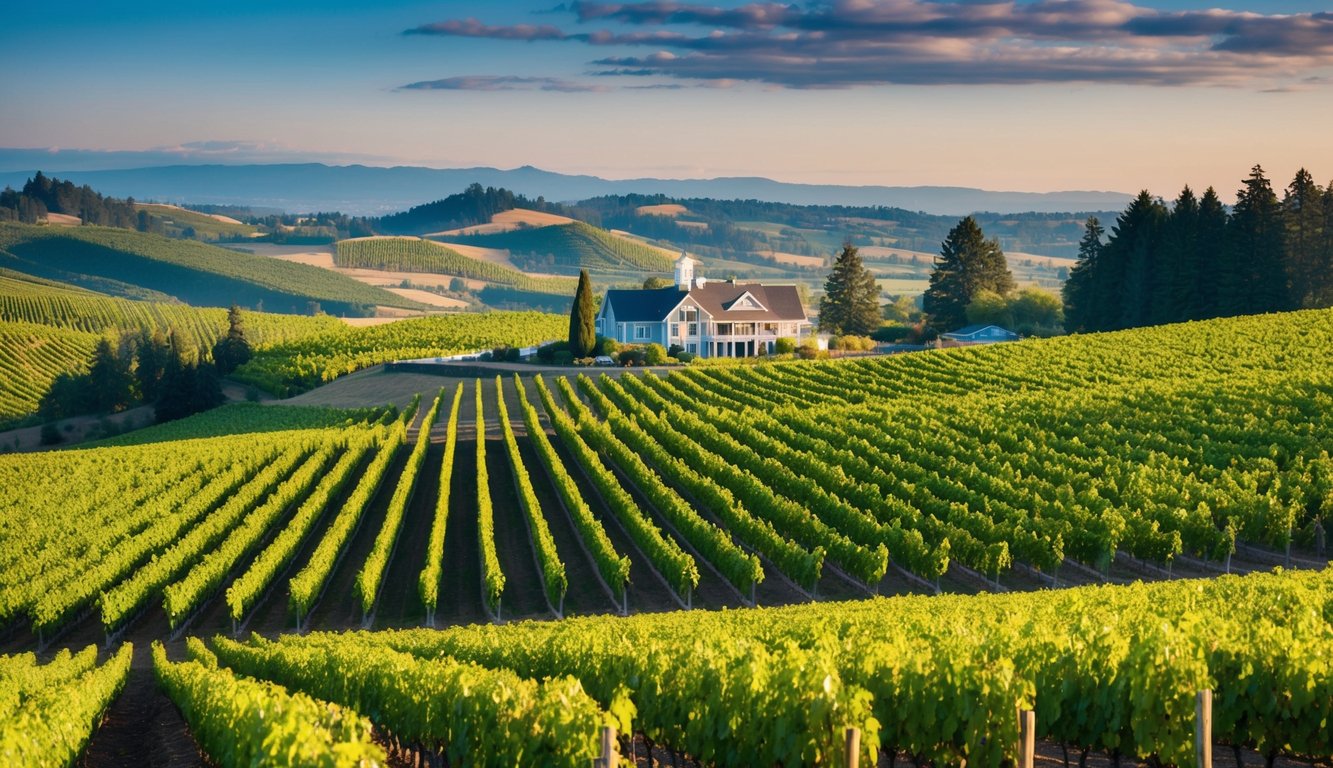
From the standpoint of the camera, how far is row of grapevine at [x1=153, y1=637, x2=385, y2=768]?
11.5 m

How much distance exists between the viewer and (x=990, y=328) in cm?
10738

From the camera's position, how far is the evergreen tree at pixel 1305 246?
3401 inches

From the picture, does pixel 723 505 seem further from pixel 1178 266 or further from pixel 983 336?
pixel 983 336

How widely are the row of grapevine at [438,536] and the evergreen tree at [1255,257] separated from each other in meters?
52.7

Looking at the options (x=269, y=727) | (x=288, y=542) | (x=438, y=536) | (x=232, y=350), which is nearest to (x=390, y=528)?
(x=438, y=536)

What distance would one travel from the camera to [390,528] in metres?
42.2

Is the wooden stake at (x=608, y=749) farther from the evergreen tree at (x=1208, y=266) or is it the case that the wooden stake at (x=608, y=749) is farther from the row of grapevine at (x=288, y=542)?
the evergreen tree at (x=1208, y=266)

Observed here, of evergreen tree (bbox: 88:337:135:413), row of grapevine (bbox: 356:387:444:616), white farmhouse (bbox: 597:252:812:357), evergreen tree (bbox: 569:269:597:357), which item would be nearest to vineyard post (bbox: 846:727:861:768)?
row of grapevine (bbox: 356:387:444:616)

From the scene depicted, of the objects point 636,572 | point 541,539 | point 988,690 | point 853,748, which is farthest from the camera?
point 636,572

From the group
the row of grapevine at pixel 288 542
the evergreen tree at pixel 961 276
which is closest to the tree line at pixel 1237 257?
the evergreen tree at pixel 961 276

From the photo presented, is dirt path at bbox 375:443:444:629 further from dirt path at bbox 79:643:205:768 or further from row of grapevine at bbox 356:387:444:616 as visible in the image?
dirt path at bbox 79:643:205:768

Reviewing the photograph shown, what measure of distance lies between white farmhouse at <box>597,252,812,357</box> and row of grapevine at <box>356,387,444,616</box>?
38.3 metres

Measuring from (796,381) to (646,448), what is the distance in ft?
62.4

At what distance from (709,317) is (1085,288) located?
30.3 m
